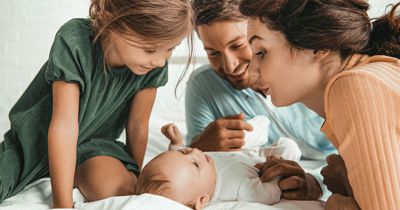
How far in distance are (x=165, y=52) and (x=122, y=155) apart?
0.33m

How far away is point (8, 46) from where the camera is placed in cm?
204

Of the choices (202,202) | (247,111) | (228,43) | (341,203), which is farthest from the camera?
(247,111)

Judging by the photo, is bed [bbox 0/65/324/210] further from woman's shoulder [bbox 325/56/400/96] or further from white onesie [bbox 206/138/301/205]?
woman's shoulder [bbox 325/56/400/96]

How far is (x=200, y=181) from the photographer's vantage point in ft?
3.84

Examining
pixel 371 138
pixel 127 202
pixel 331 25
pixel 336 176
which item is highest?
pixel 331 25

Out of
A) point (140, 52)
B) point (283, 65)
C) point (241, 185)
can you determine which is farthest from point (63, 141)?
point (283, 65)

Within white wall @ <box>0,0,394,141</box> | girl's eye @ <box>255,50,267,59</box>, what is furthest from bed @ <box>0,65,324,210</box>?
white wall @ <box>0,0,394,141</box>

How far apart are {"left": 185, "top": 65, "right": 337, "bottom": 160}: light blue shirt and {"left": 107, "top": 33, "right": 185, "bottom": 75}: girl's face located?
64 centimetres

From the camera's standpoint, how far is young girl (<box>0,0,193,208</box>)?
1.15 metres

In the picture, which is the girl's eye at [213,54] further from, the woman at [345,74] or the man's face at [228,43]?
the woman at [345,74]

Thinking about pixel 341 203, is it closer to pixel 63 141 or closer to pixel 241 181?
pixel 241 181

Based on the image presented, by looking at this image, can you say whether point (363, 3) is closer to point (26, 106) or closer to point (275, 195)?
point (275, 195)

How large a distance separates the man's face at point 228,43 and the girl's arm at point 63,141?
49 cm

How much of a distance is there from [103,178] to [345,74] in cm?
59
